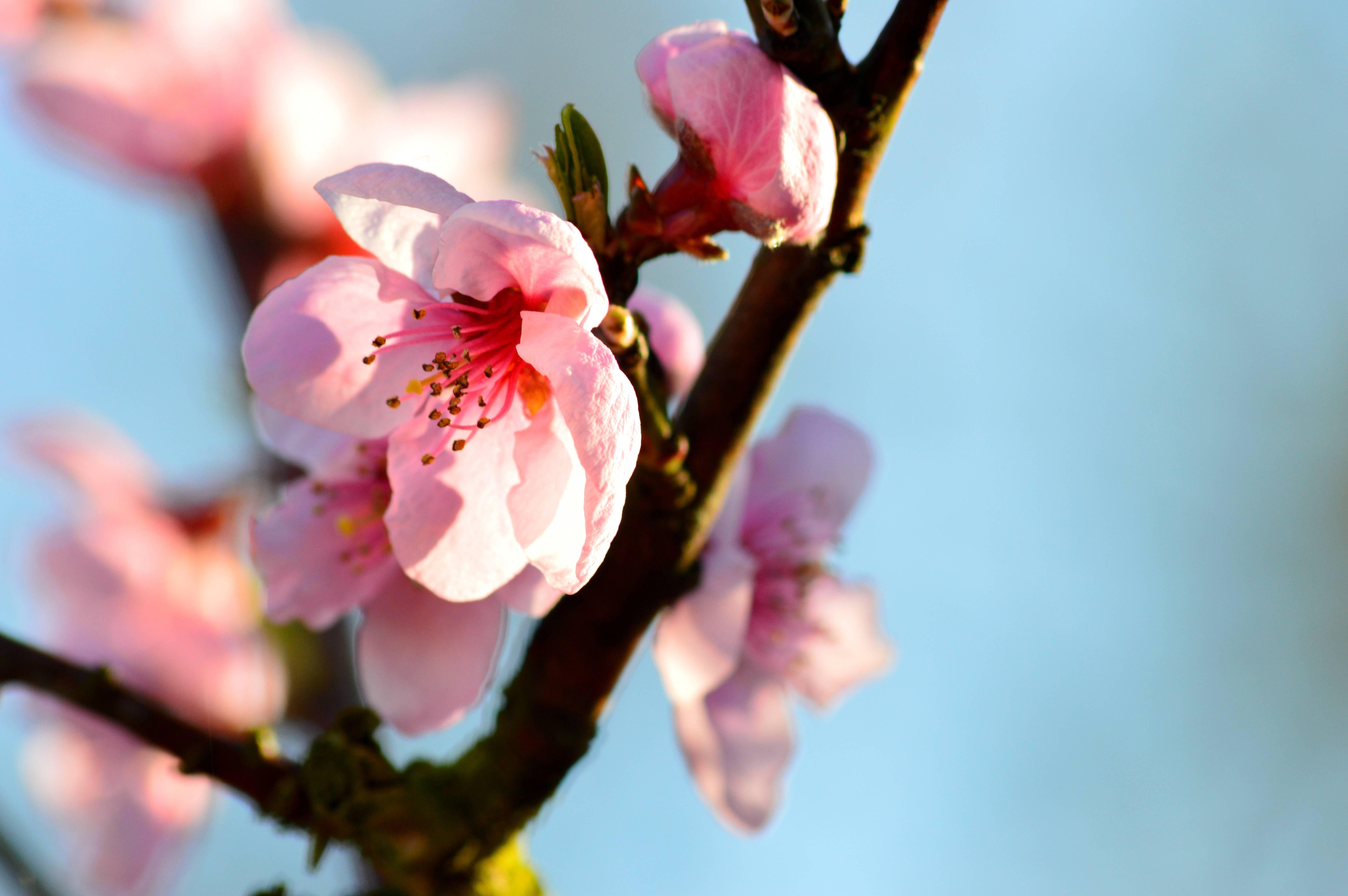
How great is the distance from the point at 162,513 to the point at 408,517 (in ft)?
3.53

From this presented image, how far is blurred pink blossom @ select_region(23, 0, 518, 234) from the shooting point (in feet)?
4.80

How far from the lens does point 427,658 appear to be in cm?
68

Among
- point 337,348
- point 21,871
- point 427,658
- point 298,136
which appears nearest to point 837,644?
point 427,658

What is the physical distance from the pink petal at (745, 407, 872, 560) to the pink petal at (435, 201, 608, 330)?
0.38 m

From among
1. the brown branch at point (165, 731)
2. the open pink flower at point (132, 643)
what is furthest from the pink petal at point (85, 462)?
the brown branch at point (165, 731)

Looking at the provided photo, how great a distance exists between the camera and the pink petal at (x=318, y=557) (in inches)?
27.2

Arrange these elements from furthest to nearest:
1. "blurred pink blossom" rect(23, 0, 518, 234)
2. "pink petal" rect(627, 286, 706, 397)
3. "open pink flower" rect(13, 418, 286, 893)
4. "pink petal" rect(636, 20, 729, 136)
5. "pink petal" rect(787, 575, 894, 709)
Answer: "blurred pink blossom" rect(23, 0, 518, 234)
"open pink flower" rect(13, 418, 286, 893)
"pink petal" rect(787, 575, 894, 709)
"pink petal" rect(627, 286, 706, 397)
"pink petal" rect(636, 20, 729, 136)

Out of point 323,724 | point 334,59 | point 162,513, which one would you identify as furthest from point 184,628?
point 334,59

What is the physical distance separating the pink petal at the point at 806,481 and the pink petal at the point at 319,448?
0.31 m

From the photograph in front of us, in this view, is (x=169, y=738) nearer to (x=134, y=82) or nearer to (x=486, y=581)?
(x=486, y=581)

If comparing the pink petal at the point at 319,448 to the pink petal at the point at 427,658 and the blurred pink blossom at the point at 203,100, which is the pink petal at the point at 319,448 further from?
the blurred pink blossom at the point at 203,100

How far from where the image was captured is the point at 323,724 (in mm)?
1284

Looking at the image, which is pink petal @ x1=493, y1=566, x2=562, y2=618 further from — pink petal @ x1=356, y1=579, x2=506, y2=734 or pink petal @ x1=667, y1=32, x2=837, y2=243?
pink petal @ x1=667, y1=32, x2=837, y2=243

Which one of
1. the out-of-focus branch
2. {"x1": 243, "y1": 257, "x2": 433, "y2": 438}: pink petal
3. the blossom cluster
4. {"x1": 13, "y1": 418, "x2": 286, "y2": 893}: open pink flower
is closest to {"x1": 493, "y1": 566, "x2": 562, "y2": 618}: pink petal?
the blossom cluster
